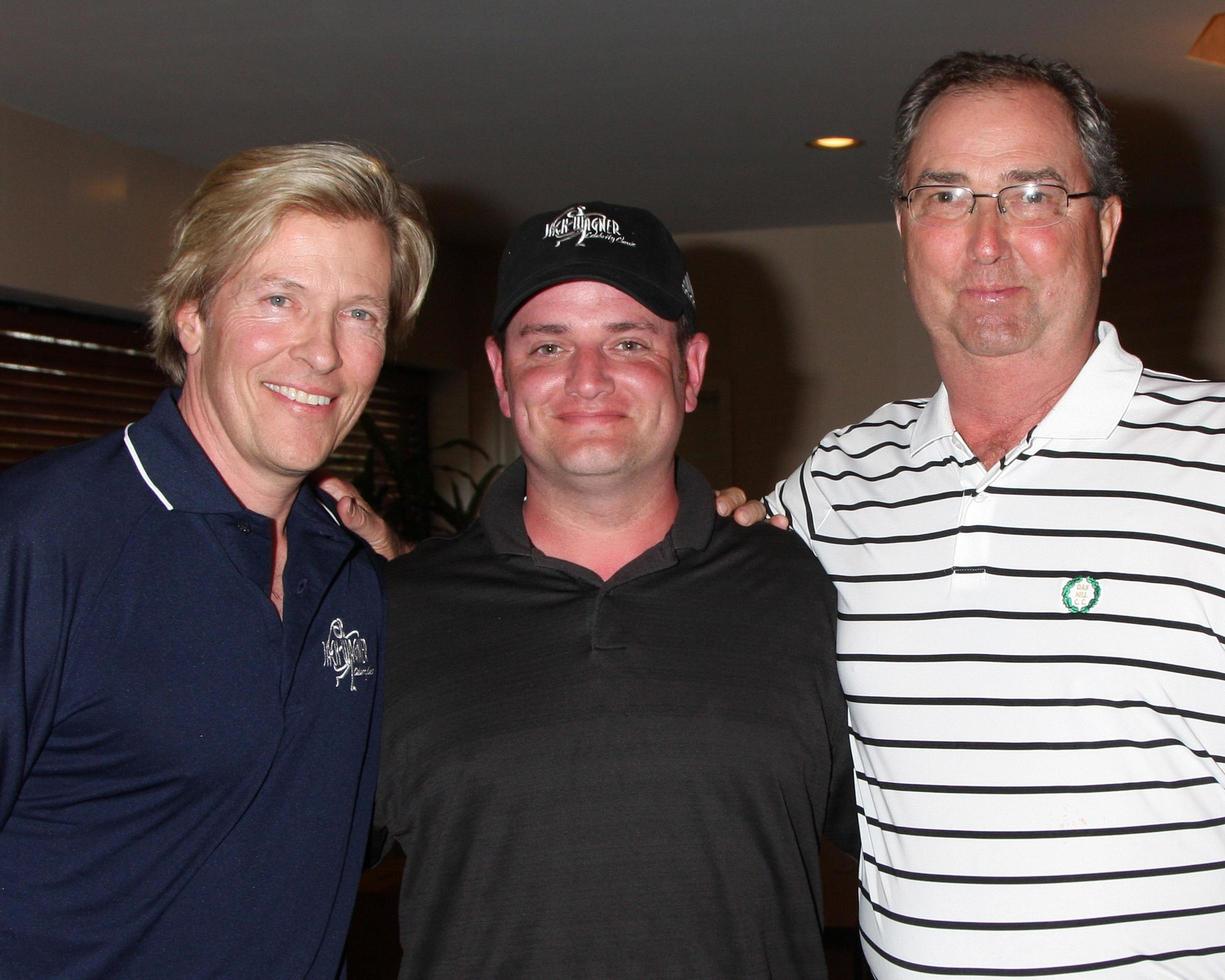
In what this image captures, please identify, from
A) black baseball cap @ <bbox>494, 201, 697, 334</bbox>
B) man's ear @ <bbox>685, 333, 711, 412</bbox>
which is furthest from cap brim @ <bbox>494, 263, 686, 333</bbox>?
man's ear @ <bbox>685, 333, 711, 412</bbox>

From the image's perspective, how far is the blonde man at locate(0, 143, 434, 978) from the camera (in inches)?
60.1

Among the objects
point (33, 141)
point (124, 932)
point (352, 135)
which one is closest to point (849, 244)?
point (352, 135)

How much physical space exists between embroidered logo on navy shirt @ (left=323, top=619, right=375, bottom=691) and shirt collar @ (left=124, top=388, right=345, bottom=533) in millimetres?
222

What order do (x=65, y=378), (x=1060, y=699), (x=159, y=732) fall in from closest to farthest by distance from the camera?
(x=159, y=732) → (x=1060, y=699) → (x=65, y=378)

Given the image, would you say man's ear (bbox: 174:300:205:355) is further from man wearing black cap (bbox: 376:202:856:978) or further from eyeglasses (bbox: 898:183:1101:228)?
eyeglasses (bbox: 898:183:1101:228)

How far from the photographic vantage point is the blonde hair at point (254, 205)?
1.75 m

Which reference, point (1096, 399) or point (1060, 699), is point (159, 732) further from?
point (1096, 399)

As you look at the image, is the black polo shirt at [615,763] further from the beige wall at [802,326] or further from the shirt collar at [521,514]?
the beige wall at [802,326]

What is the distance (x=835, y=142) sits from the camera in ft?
15.2

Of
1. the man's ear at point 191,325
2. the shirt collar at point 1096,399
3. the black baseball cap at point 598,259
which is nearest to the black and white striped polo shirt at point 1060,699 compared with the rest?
the shirt collar at point 1096,399

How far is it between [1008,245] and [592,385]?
622 mm

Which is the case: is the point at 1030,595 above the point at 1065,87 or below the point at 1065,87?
below

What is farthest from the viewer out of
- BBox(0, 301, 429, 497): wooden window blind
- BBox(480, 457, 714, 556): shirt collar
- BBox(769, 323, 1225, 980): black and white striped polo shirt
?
BBox(0, 301, 429, 497): wooden window blind

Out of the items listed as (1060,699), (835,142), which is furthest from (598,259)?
(835,142)
